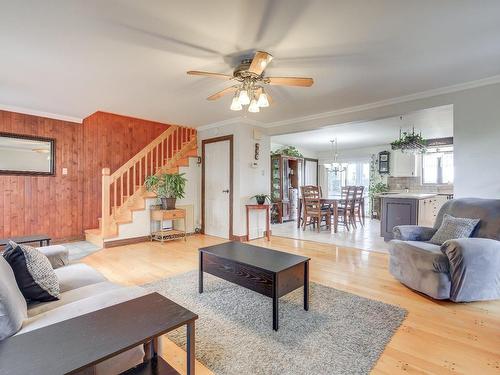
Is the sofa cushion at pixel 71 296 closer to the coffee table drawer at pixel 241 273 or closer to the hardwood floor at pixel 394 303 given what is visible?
the hardwood floor at pixel 394 303

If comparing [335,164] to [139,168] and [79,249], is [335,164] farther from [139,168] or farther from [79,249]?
[79,249]

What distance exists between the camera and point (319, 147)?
8.98m

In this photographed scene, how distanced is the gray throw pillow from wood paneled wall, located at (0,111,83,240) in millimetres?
5765

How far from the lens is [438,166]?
7.38 metres

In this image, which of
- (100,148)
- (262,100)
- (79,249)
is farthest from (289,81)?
(100,148)

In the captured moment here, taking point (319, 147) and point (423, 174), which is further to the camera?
point (319, 147)

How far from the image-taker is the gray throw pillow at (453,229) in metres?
2.80

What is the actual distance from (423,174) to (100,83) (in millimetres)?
8116

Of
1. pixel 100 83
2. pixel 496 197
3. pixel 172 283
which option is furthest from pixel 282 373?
pixel 100 83

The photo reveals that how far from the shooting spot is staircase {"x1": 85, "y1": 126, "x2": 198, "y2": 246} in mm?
4629

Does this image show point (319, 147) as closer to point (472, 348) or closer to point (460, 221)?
point (460, 221)

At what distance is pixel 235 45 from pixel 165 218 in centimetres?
337

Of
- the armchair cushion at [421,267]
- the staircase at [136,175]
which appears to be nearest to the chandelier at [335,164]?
the staircase at [136,175]

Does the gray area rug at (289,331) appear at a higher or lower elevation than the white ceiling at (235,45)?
lower
